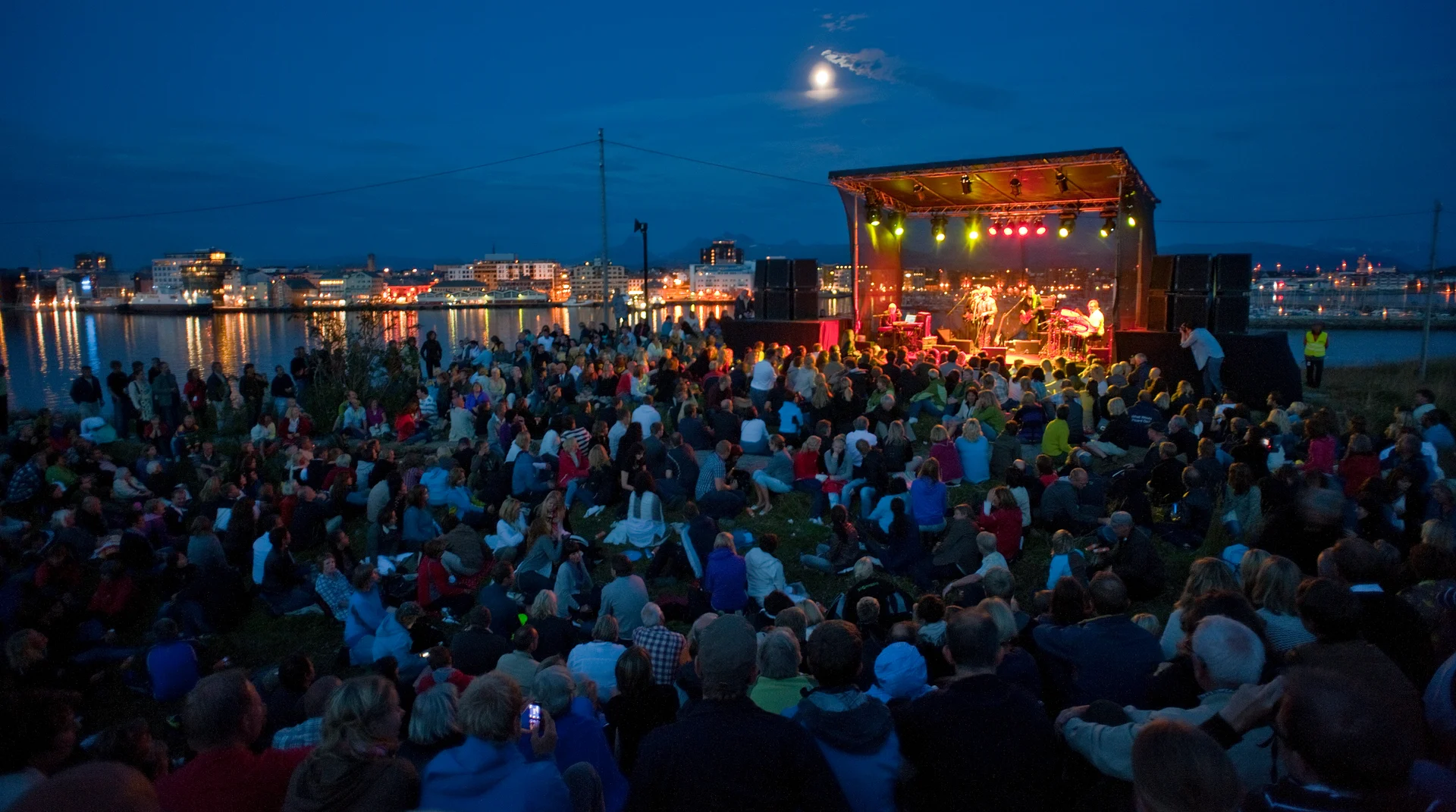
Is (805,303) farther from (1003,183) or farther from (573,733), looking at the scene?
(573,733)

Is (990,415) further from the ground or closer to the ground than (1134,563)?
further from the ground

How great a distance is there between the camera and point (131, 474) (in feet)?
28.7

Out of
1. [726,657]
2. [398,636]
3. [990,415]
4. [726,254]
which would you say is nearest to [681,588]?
[398,636]

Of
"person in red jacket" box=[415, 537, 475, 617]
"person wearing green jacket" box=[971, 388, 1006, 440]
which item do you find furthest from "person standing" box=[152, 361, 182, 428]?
"person wearing green jacket" box=[971, 388, 1006, 440]

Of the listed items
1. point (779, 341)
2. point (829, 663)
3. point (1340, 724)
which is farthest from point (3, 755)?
point (779, 341)

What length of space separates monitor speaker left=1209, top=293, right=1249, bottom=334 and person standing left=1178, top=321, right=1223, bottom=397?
0.38 m

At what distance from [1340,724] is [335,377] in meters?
13.2

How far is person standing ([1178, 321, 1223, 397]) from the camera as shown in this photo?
11.4 meters

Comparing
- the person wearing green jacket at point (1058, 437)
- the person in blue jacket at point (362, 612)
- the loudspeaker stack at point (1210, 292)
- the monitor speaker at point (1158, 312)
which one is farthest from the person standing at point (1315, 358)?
the person in blue jacket at point (362, 612)

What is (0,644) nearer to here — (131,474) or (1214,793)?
(131,474)

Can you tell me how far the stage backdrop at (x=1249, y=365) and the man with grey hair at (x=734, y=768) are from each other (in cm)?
1158

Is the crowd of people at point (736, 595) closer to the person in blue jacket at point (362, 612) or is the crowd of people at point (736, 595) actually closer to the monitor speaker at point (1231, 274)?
the person in blue jacket at point (362, 612)

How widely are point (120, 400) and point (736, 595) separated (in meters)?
10.7

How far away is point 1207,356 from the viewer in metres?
11.4
